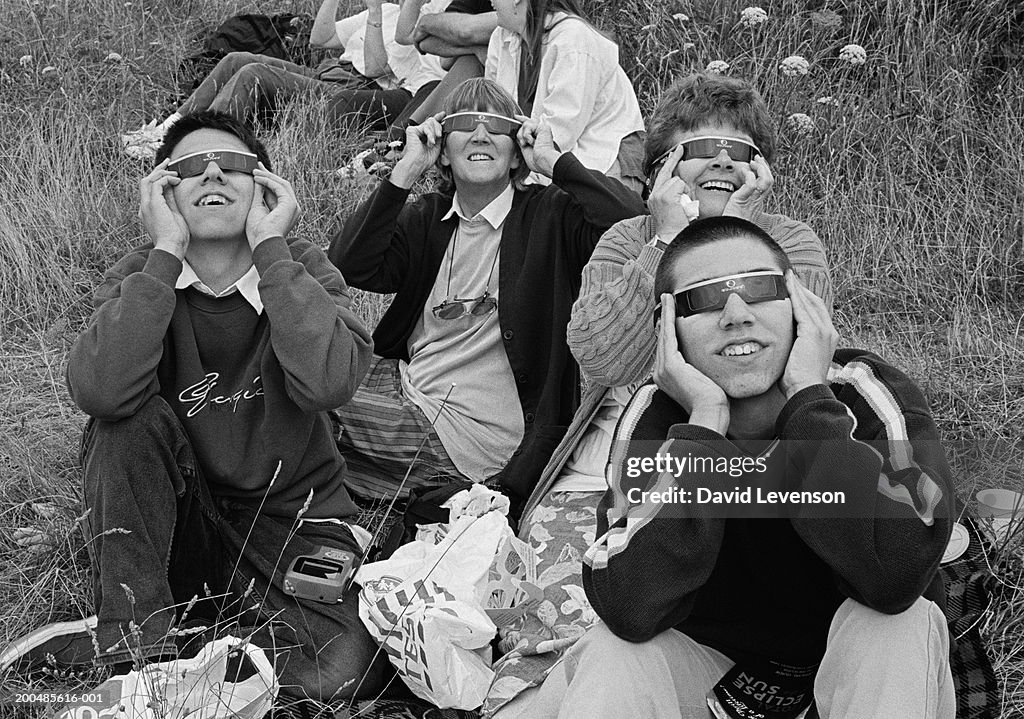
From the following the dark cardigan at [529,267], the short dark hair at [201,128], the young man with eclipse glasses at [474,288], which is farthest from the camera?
the young man with eclipse glasses at [474,288]

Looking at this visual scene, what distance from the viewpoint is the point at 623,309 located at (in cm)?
A: 351

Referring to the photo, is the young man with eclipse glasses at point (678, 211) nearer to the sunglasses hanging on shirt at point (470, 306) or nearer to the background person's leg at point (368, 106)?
the sunglasses hanging on shirt at point (470, 306)

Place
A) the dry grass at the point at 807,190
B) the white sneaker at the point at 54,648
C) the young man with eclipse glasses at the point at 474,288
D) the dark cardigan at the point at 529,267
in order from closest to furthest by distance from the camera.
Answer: the white sneaker at the point at 54,648
the dark cardigan at the point at 529,267
the young man with eclipse glasses at the point at 474,288
the dry grass at the point at 807,190

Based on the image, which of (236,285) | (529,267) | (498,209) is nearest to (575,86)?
(498,209)

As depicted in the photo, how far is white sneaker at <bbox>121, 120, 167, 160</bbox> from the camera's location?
20.8 ft

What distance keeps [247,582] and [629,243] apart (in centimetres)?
156

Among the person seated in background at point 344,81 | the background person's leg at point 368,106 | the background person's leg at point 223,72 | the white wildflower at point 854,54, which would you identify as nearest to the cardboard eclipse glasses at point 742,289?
the white wildflower at point 854,54

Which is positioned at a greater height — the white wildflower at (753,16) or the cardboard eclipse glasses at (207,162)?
the cardboard eclipse glasses at (207,162)

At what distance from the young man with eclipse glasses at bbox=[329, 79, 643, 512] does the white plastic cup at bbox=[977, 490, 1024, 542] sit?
53.9 inches

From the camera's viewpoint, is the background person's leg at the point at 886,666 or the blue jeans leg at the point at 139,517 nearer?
the background person's leg at the point at 886,666

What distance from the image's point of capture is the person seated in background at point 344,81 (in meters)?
7.00

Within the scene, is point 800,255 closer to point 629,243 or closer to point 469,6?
point 629,243

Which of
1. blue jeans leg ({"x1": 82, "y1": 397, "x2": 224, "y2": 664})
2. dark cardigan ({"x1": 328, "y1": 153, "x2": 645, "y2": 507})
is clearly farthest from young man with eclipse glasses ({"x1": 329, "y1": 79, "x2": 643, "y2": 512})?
blue jeans leg ({"x1": 82, "y1": 397, "x2": 224, "y2": 664})

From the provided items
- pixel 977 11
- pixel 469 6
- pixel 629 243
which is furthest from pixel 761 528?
pixel 977 11
